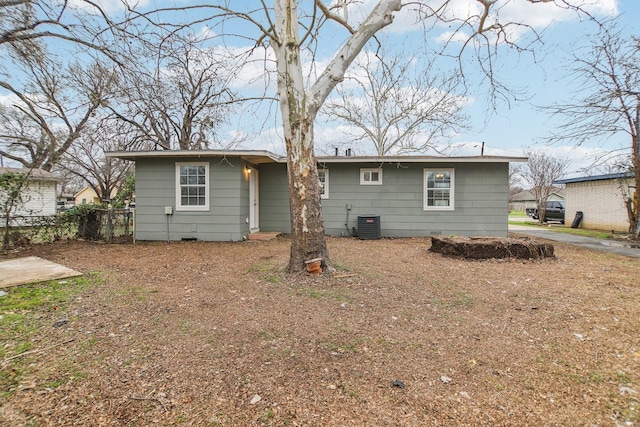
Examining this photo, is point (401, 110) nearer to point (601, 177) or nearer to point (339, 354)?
point (601, 177)

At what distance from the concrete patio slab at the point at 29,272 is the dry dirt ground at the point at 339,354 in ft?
3.07

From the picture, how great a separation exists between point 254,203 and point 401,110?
35.8ft

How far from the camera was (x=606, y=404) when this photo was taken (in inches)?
75.6

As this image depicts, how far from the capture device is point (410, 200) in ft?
32.6

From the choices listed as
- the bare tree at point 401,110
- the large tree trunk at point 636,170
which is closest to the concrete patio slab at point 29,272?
the bare tree at point 401,110

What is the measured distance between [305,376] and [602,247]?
10223 mm

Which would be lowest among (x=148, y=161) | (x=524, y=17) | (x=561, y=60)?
(x=148, y=161)

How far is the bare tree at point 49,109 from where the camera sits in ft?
25.5

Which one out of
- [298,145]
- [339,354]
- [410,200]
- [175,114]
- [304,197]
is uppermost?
[175,114]

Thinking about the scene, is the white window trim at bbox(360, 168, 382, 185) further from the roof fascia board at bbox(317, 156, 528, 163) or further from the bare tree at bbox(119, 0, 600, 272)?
the bare tree at bbox(119, 0, 600, 272)

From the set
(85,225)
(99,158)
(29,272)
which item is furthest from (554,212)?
(99,158)

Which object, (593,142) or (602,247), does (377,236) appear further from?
(593,142)

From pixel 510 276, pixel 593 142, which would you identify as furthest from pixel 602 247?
pixel 510 276

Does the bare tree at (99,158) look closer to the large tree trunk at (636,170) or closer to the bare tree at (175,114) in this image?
the bare tree at (175,114)
